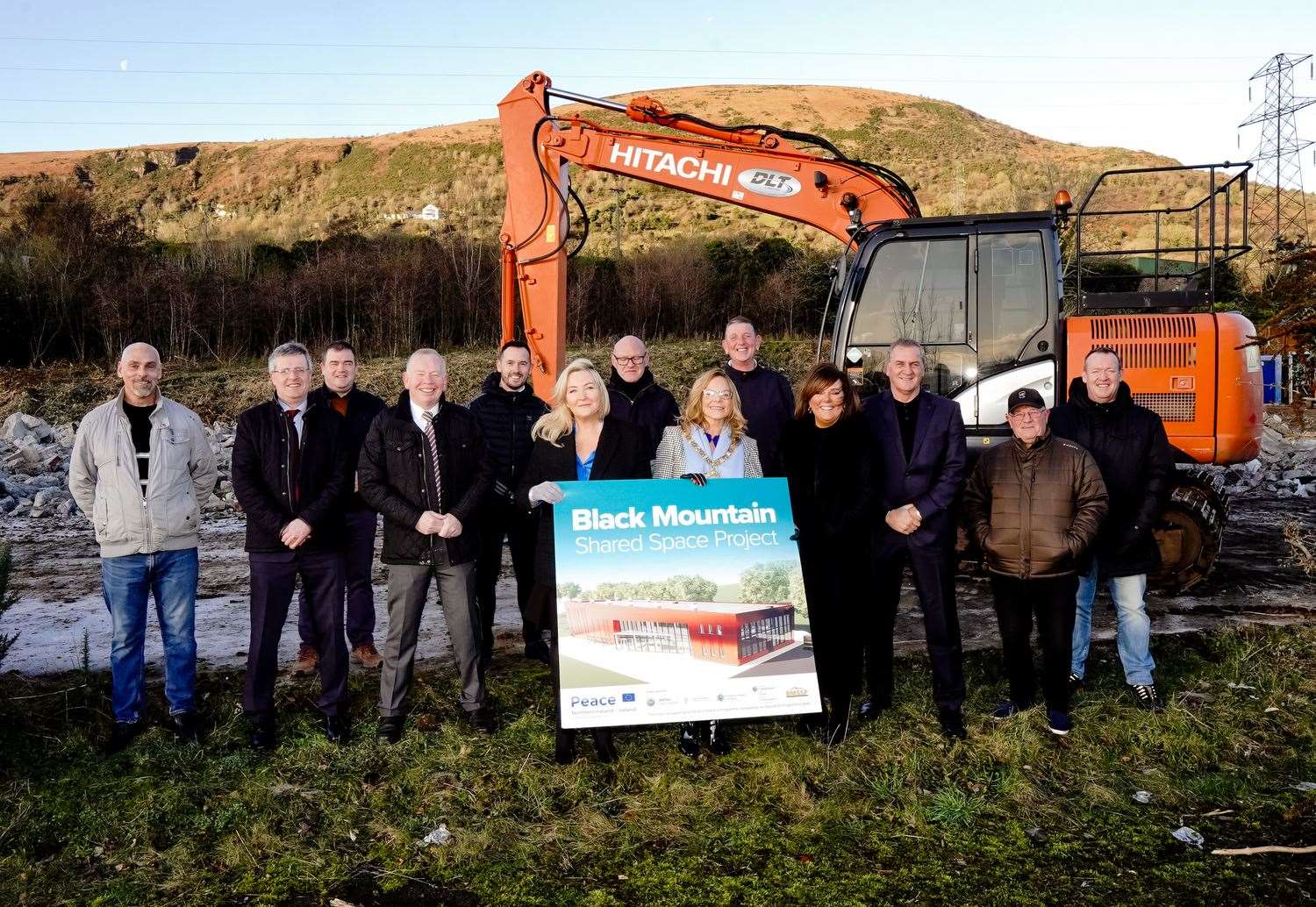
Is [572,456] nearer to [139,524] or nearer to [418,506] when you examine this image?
[418,506]

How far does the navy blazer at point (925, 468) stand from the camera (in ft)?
14.7

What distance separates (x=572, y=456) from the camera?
4.38 m

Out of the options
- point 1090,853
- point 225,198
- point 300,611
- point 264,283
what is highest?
point 225,198

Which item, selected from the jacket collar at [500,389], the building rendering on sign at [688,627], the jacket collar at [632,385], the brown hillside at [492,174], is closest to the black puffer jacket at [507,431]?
the jacket collar at [500,389]

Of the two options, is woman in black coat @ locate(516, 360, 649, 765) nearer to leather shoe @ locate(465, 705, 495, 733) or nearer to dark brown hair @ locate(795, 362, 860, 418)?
leather shoe @ locate(465, 705, 495, 733)

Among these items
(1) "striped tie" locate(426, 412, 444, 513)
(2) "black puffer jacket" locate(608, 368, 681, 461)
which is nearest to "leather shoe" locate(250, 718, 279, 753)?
(1) "striped tie" locate(426, 412, 444, 513)

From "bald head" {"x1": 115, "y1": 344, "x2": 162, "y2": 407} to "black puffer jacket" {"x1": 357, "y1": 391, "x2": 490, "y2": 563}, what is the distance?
113 cm

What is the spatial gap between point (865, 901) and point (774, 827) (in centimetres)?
58

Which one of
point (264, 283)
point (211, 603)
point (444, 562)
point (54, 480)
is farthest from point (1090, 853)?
point (264, 283)

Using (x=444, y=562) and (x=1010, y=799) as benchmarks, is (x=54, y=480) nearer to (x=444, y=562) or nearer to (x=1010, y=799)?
(x=444, y=562)

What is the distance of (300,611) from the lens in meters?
5.68

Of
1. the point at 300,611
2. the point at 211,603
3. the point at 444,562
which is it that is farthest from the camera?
the point at 211,603

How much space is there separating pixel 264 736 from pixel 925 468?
357 centimetres

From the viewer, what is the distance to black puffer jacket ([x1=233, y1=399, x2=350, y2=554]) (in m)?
4.46
